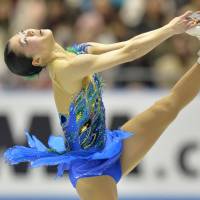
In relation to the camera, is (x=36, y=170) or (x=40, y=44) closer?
(x=40, y=44)

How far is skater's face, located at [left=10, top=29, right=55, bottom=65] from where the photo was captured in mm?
4984

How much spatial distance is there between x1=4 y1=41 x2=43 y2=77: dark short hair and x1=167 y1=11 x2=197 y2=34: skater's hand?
3.11 ft

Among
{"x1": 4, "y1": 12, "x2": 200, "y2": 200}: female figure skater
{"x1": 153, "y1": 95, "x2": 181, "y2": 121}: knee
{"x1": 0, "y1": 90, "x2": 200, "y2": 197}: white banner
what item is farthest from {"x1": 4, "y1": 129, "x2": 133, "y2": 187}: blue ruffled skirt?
{"x1": 0, "y1": 90, "x2": 200, "y2": 197}: white banner

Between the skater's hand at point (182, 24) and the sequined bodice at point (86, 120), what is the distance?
0.74 metres

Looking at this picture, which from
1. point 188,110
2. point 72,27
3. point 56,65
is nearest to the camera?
point 56,65

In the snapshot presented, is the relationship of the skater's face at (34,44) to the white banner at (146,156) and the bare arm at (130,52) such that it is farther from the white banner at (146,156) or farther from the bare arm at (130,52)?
the white banner at (146,156)

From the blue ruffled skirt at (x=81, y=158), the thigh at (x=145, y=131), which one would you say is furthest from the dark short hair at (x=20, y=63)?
the thigh at (x=145, y=131)

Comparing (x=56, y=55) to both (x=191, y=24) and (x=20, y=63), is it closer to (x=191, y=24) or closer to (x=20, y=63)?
(x=20, y=63)

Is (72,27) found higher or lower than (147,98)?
higher

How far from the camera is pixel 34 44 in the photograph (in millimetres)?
4992

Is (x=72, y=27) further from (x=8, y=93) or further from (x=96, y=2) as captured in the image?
(x=8, y=93)

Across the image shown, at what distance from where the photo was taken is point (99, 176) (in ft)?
16.7

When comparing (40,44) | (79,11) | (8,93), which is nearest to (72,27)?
(79,11)

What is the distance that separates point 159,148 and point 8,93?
1587 mm
